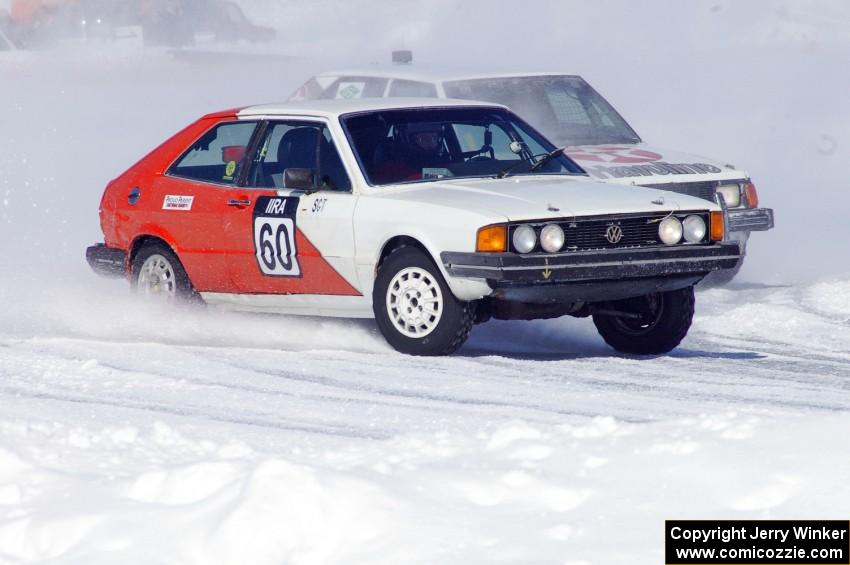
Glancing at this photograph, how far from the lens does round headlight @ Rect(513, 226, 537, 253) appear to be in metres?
7.86

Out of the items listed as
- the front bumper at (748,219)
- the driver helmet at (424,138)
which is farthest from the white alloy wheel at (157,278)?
the front bumper at (748,219)

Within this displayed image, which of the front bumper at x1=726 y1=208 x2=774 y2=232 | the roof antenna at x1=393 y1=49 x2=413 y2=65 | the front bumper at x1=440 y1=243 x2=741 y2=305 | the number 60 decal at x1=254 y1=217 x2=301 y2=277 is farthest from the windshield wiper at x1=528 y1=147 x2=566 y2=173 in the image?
the roof antenna at x1=393 y1=49 x2=413 y2=65

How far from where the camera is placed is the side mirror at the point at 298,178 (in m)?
8.62

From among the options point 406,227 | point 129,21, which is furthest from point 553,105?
point 129,21

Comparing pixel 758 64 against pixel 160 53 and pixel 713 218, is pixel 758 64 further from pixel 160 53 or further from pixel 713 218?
pixel 713 218

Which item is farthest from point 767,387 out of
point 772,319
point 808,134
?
point 808,134

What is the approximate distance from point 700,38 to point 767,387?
3100cm

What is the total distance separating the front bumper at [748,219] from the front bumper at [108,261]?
3.98 m

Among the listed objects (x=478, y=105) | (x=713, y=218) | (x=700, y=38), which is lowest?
(x=713, y=218)

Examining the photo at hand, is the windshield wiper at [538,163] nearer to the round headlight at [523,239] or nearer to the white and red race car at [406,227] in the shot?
the white and red race car at [406,227]

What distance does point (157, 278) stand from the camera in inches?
381

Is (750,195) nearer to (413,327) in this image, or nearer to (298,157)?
(298,157)

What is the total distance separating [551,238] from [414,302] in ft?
2.61

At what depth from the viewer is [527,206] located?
26.2 ft
